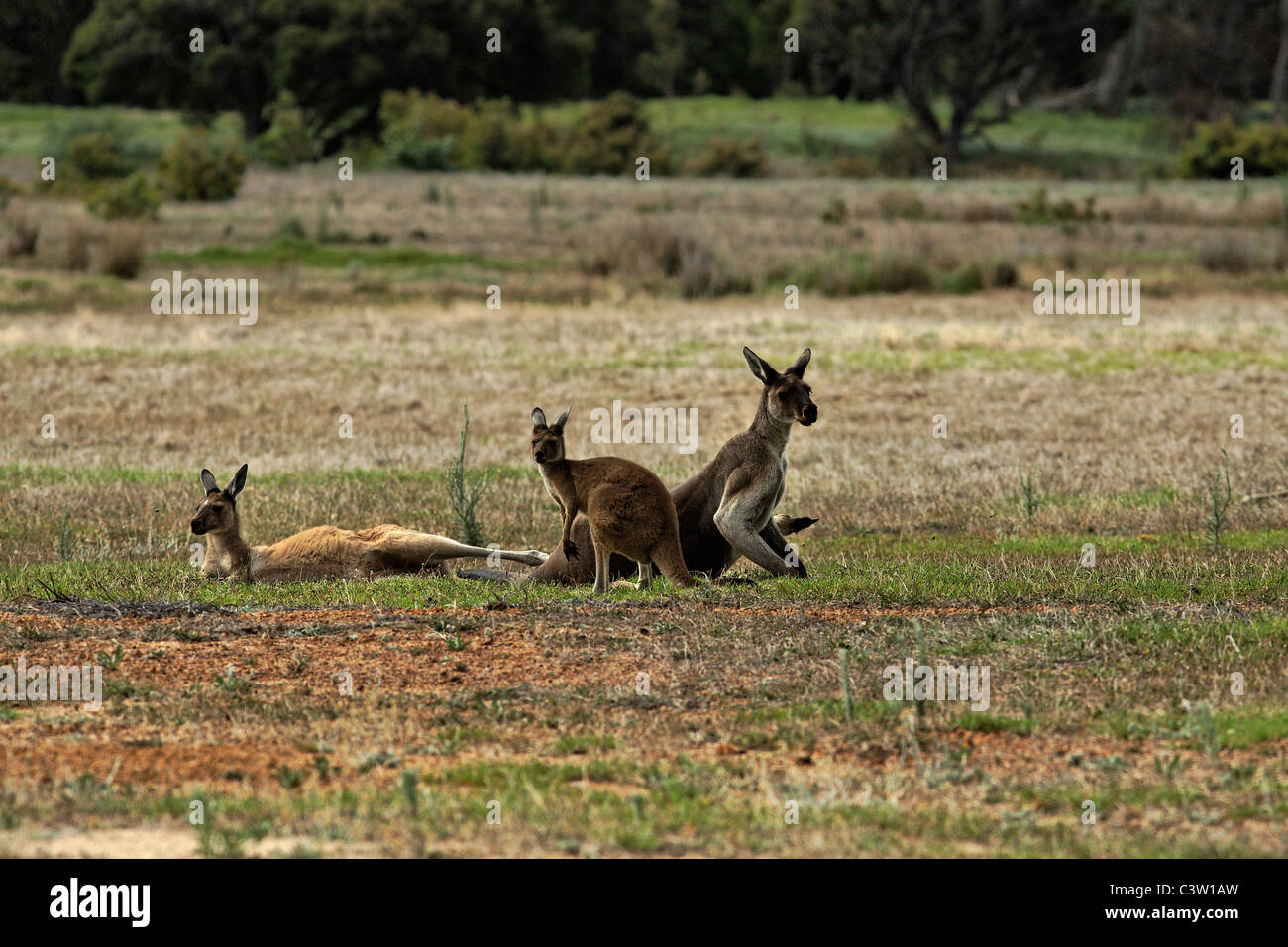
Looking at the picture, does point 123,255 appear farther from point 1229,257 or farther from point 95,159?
point 95,159

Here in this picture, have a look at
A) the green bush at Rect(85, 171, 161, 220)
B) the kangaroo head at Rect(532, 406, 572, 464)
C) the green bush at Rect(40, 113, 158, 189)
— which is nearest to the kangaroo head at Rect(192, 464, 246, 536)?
A: the kangaroo head at Rect(532, 406, 572, 464)

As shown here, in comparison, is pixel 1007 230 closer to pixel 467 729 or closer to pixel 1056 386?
pixel 1056 386

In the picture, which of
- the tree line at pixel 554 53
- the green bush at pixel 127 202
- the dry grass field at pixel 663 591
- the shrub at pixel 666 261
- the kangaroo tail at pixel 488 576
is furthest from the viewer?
the tree line at pixel 554 53

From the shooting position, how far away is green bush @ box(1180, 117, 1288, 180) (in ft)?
201

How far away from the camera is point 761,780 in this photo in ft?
21.6

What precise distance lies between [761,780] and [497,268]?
2916 cm

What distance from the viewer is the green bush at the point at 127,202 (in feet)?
130

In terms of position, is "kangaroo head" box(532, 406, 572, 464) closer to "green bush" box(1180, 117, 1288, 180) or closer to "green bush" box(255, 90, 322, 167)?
"green bush" box(255, 90, 322, 167)

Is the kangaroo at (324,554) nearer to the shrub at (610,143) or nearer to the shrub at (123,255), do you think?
the shrub at (123,255)

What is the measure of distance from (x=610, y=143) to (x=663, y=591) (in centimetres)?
5647

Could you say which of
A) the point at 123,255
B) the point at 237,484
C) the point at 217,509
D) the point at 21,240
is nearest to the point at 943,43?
the point at 21,240

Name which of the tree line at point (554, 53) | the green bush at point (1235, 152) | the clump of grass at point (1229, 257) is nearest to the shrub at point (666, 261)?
the clump of grass at point (1229, 257)

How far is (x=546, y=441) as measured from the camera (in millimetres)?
10117

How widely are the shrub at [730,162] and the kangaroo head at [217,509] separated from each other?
5401 centimetres
